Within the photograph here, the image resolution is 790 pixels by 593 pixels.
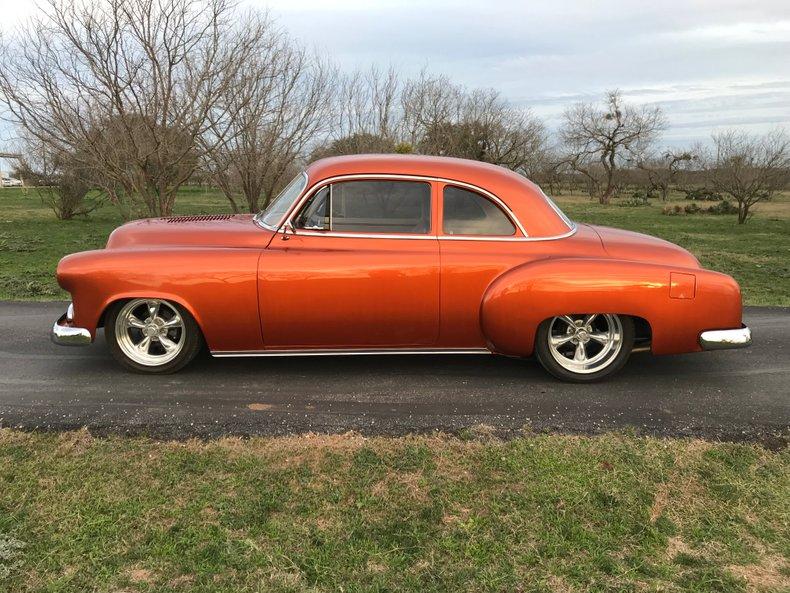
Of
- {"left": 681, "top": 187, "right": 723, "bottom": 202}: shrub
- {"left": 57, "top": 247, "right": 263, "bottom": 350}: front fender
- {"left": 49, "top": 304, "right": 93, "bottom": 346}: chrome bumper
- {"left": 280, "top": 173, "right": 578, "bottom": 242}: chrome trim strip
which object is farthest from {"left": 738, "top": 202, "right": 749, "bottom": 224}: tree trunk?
{"left": 49, "top": 304, "right": 93, "bottom": 346}: chrome bumper

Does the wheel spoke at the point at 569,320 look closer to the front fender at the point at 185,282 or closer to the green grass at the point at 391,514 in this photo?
the green grass at the point at 391,514

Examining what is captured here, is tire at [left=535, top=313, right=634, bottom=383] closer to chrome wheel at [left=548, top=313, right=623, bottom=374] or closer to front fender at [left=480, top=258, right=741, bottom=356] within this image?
chrome wheel at [left=548, top=313, right=623, bottom=374]

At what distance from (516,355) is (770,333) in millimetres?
2956

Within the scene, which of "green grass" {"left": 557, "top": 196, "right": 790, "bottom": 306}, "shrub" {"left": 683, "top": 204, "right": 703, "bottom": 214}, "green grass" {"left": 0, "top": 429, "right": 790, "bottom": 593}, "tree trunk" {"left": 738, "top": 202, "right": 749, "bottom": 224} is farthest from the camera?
"shrub" {"left": 683, "top": 204, "right": 703, "bottom": 214}

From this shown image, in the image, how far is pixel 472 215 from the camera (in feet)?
13.7

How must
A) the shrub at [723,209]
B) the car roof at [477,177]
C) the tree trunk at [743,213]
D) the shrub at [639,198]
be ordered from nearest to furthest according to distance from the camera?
the car roof at [477,177], the tree trunk at [743,213], the shrub at [723,209], the shrub at [639,198]

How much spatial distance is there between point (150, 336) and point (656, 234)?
742 inches

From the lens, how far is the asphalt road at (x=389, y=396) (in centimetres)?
344

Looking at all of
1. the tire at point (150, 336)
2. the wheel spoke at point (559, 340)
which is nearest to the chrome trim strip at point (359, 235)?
the tire at point (150, 336)

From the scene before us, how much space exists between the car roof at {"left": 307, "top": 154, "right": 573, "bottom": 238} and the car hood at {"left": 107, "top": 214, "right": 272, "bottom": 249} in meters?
0.58

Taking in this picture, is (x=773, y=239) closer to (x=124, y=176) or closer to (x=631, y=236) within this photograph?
(x=631, y=236)

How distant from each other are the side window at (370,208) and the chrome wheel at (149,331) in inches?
45.8

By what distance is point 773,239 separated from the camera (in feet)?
60.1

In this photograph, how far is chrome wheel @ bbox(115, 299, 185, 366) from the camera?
13.6 ft
